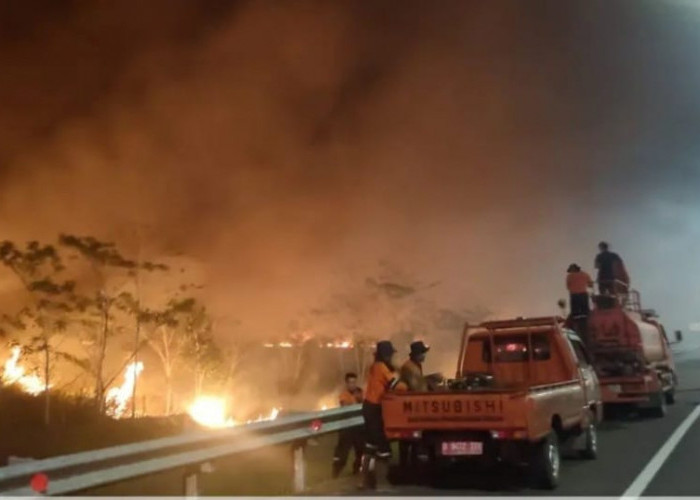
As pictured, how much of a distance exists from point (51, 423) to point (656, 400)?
44.9 feet

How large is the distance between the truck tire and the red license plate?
569 mm

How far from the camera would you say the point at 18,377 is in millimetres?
26344

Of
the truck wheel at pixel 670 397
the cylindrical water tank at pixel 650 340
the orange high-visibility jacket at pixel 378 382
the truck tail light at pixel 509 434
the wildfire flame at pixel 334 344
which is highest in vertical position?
the wildfire flame at pixel 334 344

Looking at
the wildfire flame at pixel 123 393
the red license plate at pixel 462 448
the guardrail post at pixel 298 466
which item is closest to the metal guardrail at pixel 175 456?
the guardrail post at pixel 298 466

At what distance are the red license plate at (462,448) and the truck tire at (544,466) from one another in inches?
22.4

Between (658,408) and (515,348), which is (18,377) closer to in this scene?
(658,408)

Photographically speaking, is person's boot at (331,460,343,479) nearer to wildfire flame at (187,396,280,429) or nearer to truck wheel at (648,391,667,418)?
truck wheel at (648,391,667,418)

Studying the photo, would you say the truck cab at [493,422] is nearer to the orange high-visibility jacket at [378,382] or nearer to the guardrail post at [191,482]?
the orange high-visibility jacket at [378,382]

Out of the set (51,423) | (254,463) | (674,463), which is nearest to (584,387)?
(674,463)

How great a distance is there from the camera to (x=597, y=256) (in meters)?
19.6

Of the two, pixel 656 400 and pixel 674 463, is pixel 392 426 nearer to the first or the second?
pixel 674 463

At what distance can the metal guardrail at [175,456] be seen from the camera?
5.95m

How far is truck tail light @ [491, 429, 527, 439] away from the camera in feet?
28.4

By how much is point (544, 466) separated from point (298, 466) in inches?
99.7
